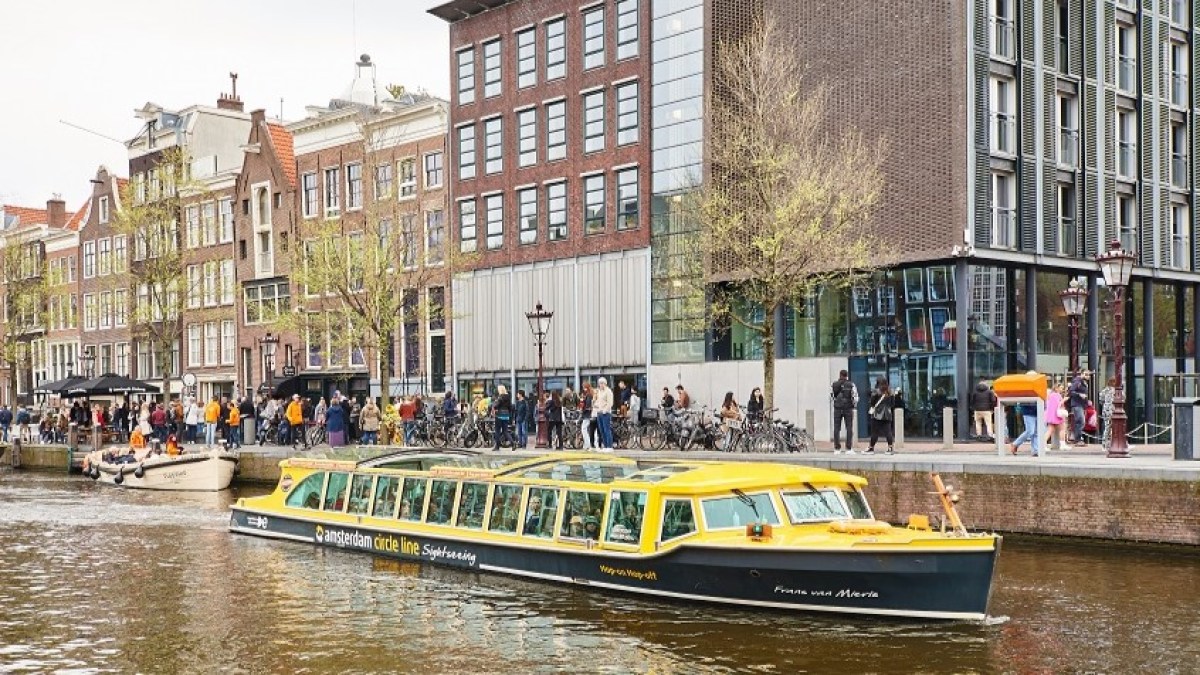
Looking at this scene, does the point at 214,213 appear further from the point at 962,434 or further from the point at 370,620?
the point at 370,620

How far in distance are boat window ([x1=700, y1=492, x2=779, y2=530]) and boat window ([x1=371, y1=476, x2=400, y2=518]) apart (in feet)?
25.4

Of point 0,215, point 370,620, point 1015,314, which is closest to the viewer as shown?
point 370,620

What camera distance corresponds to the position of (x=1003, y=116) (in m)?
40.3

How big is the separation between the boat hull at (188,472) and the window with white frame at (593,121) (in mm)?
17041

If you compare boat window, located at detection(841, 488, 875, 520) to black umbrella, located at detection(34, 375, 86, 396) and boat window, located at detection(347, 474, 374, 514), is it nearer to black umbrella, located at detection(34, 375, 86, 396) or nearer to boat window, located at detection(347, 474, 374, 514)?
boat window, located at detection(347, 474, 374, 514)

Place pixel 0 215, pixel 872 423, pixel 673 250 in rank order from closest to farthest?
1. pixel 872 423
2. pixel 673 250
3. pixel 0 215

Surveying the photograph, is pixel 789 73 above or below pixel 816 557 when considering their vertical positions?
above

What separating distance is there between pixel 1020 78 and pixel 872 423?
14.4 metres

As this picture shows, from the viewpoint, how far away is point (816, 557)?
17.3 metres

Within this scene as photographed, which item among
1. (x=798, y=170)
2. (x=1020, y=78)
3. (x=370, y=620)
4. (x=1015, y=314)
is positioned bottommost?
(x=370, y=620)

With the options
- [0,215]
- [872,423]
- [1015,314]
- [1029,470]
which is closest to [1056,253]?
[1015,314]

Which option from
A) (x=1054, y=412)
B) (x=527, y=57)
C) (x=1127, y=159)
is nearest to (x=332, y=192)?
(x=527, y=57)

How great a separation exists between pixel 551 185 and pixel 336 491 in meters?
26.3

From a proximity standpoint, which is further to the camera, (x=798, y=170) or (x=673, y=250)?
(x=673, y=250)
